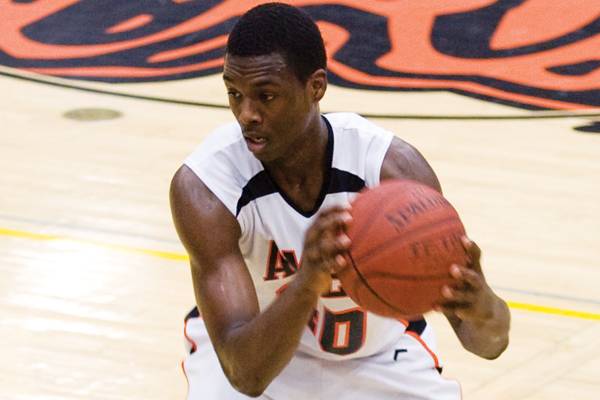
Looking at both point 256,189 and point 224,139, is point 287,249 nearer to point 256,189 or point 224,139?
point 256,189

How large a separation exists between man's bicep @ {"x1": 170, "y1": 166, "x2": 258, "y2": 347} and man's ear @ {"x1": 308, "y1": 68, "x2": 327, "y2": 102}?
0.45 meters

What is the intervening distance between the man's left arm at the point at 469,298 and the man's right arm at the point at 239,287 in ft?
1.11

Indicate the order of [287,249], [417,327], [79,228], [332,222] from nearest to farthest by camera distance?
[332,222]
[287,249]
[417,327]
[79,228]

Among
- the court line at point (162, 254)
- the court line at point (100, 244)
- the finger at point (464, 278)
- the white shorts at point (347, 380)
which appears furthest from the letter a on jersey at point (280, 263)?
the court line at point (100, 244)

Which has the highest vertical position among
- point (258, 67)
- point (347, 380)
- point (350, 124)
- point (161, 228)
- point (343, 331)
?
point (258, 67)


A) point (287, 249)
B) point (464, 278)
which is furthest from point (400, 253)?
point (287, 249)

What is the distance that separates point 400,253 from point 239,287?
0.64m

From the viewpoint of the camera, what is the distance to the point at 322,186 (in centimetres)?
402

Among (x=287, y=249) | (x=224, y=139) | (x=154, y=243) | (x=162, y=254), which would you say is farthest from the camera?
(x=154, y=243)

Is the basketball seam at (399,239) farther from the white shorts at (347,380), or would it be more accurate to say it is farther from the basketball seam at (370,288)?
the white shorts at (347,380)

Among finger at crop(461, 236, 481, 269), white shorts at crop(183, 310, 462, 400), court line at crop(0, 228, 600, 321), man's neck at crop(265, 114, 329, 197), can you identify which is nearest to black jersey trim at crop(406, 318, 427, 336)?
white shorts at crop(183, 310, 462, 400)

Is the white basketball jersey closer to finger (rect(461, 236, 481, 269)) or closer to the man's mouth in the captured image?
the man's mouth

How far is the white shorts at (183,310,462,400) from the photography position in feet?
13.6

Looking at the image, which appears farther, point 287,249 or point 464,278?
point 287,249
